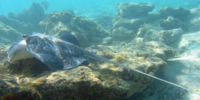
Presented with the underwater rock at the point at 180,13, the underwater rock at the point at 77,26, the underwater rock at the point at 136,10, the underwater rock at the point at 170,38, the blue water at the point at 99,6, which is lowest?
the underwater rock at the point at 170,38

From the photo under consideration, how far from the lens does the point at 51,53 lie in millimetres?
3430

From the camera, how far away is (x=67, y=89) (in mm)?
2465

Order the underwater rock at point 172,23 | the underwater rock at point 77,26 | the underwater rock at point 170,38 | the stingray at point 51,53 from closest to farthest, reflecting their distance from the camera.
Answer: the stingray at point 51,53 → the underwater rock at point 170,38 → the underwater rock at point 77,26 → the underwater rock at point 172,23

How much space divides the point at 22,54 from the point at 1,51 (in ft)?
6.54

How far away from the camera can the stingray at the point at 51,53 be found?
3.14 m

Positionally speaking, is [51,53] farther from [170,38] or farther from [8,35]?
[8,35]

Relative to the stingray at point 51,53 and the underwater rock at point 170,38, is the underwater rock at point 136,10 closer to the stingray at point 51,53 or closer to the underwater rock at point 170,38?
the underwater rock at point 170,38

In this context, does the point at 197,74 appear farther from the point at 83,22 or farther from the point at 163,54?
the point at 83,22

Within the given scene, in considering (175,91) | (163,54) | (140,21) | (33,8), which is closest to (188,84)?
(175,91)

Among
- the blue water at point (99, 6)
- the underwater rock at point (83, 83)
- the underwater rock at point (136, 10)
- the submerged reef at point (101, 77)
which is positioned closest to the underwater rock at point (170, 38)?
the submerged reef at point (101, 77)

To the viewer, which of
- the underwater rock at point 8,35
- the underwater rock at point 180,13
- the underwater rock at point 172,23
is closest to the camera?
the underwater rock at point 172,23

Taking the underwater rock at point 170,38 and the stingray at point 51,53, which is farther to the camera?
the underwater rock at point 170,38

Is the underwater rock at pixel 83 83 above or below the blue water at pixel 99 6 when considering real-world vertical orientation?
below

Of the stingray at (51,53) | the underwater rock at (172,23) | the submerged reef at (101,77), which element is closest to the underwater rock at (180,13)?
the underwater rock at (172,23)
